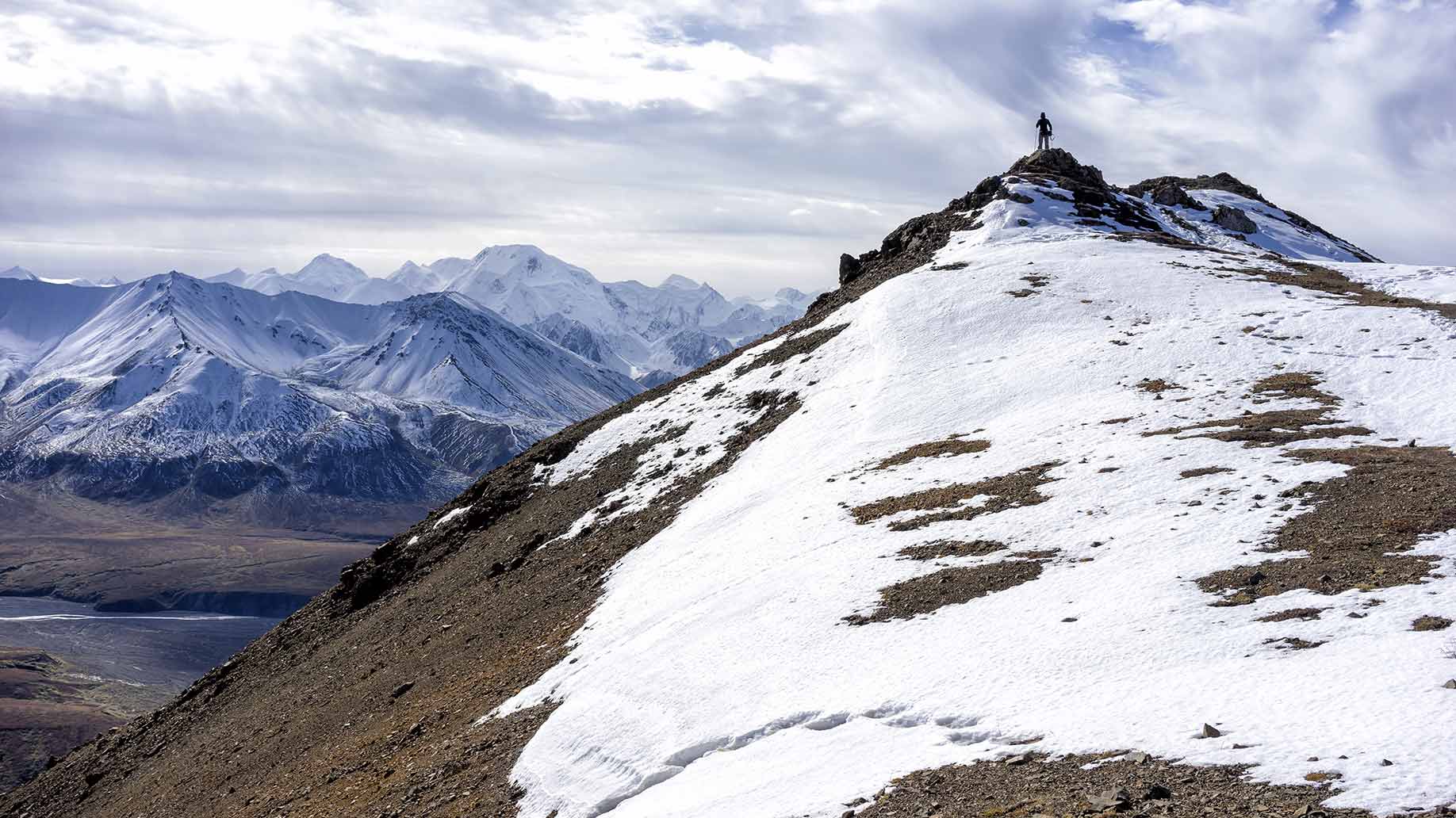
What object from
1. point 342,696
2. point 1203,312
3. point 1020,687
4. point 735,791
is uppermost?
point 1203,312

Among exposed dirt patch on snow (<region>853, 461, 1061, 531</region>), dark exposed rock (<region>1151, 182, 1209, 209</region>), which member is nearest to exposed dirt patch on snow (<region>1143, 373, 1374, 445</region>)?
exposed dirt patch on snow (<region>853, 461, 1061, 531</region>)

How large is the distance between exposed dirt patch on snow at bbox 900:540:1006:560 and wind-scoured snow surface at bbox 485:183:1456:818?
319 mm

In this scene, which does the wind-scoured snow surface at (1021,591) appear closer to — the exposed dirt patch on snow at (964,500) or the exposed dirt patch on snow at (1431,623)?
the exposed dirt patch on snow at (1431,623)

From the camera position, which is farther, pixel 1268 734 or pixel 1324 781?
pixel 1268 734

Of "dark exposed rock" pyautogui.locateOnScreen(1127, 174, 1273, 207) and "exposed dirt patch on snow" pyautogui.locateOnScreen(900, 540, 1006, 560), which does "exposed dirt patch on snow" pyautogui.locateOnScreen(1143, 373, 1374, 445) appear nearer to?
"exposed dirt patch on snow" pyautogui.locateOnScreen(900, 540, 1006, 560)

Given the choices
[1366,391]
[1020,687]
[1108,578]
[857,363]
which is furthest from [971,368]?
[1020,687]

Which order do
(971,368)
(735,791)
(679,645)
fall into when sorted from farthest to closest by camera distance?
(971,368) → (679,645) → (735,791)

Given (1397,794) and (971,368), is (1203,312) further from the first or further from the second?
(1397,794)

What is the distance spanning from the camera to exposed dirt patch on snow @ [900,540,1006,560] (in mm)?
22812

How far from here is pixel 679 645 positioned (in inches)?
870

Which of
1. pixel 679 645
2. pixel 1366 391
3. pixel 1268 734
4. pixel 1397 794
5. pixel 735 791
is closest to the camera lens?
pixel 1397 794

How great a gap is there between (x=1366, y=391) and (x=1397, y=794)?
2199 cm

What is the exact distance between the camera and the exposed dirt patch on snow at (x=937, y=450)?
99.9ft

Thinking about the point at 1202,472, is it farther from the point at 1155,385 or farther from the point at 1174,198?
the point at 1174,198
